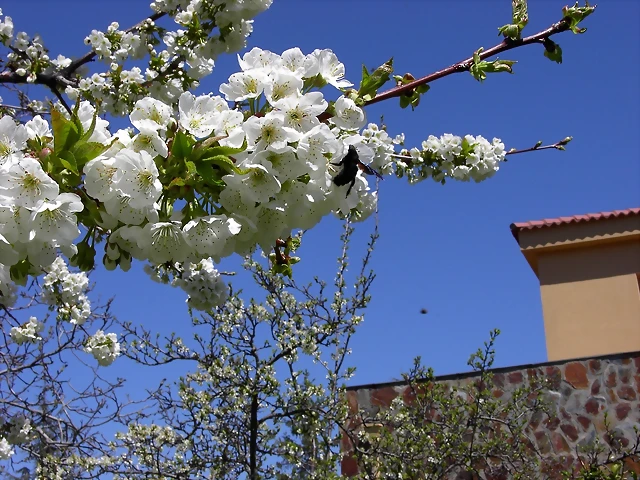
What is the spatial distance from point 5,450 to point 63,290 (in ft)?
6.25

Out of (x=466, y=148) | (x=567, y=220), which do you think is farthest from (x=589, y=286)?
(x=466, y=148)

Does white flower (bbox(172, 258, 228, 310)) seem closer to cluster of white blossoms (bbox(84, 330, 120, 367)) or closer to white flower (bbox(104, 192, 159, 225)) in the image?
cluster of white blossoms (bbox(84, 330, 120, 367))

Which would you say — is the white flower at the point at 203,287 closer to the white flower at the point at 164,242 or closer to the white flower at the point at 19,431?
the white flower at the point at 164,242

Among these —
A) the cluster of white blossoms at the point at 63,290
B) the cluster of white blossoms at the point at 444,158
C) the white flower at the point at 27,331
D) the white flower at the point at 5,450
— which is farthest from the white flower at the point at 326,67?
the white flower at the point at 5,450

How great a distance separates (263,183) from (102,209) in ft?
0.96

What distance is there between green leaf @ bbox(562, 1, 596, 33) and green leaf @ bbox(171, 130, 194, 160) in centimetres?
92

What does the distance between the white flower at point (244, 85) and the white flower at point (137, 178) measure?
245 mm

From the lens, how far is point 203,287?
11.2 feet

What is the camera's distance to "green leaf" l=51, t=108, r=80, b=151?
113 cm

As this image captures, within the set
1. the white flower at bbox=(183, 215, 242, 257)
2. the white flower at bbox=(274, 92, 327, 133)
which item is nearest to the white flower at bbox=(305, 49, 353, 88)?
the white flower at bbox=(274, 92, 327, 133)

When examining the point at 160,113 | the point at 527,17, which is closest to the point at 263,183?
the point at 160,113

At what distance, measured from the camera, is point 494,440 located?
6.37 metres

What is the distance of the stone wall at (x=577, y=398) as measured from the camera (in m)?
7.59

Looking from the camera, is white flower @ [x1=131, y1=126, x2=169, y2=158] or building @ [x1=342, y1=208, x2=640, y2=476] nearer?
white flower @ [x1=131, y1=126, x2=169, y2=158]
